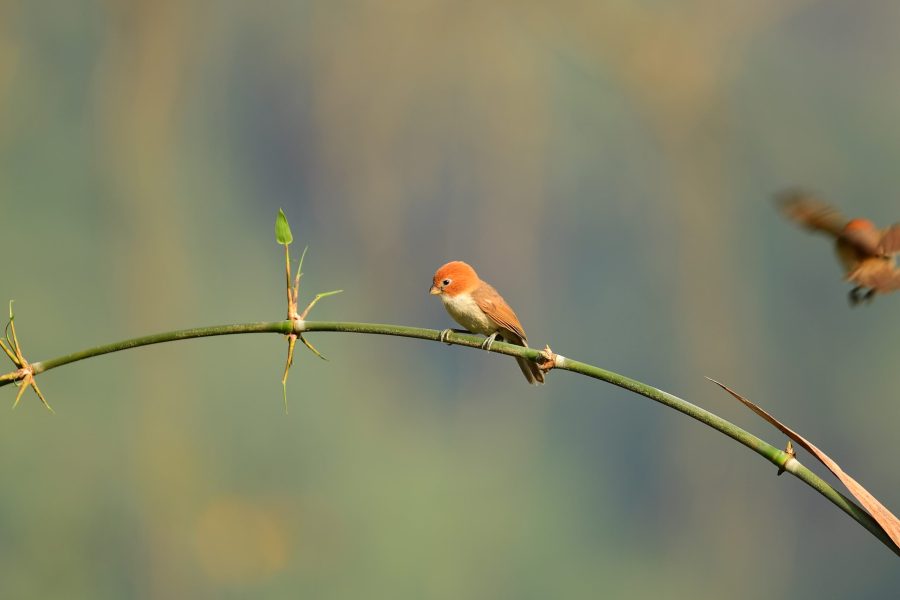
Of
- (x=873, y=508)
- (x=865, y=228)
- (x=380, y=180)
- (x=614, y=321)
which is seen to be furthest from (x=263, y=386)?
(x=873, y=508)

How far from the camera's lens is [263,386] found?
486 centimetres

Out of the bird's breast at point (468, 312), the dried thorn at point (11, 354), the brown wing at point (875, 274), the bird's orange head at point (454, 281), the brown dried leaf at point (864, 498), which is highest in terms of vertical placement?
the bird's orange head at point (454, 281)

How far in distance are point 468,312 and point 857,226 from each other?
746 millimetres

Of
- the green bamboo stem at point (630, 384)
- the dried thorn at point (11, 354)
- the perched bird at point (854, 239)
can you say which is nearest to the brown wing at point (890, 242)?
the perched bird at point (854, 239)

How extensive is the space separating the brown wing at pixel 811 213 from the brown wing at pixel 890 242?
46 mm

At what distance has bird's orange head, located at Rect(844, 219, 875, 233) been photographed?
106 cm

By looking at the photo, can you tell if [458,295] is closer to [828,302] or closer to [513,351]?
[513,351]

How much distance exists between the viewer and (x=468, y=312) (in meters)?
1.66

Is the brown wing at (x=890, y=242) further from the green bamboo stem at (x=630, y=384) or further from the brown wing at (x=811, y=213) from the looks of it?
the green bamboo stem at (x=630, y=384)

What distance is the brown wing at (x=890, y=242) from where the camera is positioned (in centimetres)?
104

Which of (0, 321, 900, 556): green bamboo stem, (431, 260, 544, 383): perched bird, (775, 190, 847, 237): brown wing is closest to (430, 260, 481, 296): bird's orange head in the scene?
(431, 260, 544, 383): perched bird

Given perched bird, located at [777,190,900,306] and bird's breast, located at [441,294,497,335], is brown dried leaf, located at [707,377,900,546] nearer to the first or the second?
perched bird, located at [777,190,900,306]

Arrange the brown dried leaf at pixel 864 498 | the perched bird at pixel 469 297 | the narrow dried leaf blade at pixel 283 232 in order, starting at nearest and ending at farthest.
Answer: the brown dried leaf at pixel 864 498, the narrow dried leaf blade at pixel 283 232, the perched bird at pixel 469 297

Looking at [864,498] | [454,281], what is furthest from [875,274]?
[454,281]
